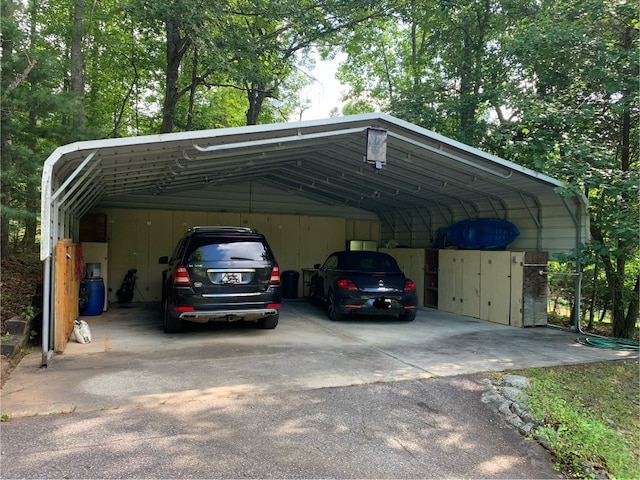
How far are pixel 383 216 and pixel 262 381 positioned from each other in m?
10.5

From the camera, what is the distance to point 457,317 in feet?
31.0

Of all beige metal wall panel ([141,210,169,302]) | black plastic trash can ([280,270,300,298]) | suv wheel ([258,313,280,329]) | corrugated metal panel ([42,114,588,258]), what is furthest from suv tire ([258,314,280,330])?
beige metal wall panel ([141,210,169,302])

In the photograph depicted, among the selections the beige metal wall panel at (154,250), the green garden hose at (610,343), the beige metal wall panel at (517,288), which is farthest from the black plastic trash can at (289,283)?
the green garden hose at (610,343)

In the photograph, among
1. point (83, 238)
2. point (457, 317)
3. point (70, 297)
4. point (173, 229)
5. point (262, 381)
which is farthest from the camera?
point (173, 229)

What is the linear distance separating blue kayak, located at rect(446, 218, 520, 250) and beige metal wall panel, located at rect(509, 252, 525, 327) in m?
1.06

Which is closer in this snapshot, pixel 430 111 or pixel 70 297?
pixel 70 297

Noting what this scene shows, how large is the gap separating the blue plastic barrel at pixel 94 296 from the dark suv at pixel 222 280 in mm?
2681

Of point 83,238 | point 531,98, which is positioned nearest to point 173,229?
point 83,238

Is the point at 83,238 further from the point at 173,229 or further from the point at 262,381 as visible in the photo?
the point at 262,381

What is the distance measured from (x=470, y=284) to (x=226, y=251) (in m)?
5.79

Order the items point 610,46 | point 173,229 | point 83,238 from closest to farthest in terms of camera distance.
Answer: point 610,46
point 83,238
point 173,229

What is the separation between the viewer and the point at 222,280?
6.36 m

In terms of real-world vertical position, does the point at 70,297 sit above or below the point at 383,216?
below

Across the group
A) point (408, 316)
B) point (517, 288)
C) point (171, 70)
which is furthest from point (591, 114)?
point (171, 70)
